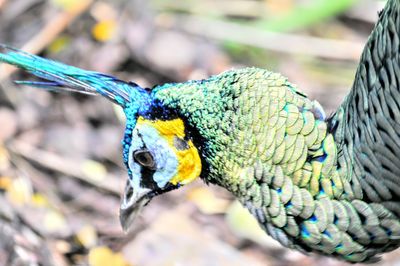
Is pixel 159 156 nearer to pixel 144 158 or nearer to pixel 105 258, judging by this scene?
pixel 144 158

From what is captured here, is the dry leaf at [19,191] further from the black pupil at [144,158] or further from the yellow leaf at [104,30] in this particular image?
the black pupil at [144,158]

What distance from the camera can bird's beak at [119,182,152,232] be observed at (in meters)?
2.47

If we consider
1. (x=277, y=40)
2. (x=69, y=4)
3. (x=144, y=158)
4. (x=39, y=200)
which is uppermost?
(x=144, y=158)

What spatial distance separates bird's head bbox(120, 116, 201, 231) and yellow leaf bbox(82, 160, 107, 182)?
1.22m

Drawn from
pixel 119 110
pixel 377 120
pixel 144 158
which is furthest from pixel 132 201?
pixel 119 110

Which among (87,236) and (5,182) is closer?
(87,236)

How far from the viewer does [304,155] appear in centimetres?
230

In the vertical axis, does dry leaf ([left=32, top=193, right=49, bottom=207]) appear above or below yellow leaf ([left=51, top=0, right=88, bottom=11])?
below

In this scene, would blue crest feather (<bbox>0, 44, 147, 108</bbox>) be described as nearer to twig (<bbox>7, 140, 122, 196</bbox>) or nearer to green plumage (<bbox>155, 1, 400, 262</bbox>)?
green plumage (<bbox>155, 1, 400, 262</bbox>)

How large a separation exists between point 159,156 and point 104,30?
1.98 meters

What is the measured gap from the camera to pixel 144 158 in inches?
94.7

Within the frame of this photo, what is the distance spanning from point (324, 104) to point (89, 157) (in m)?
1.07

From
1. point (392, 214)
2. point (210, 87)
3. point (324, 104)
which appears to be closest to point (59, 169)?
point (324, 104)

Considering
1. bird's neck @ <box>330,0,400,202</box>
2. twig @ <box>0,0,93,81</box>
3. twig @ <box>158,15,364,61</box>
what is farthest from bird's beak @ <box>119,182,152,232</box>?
twig @ <box>158,15,364,61</box>
